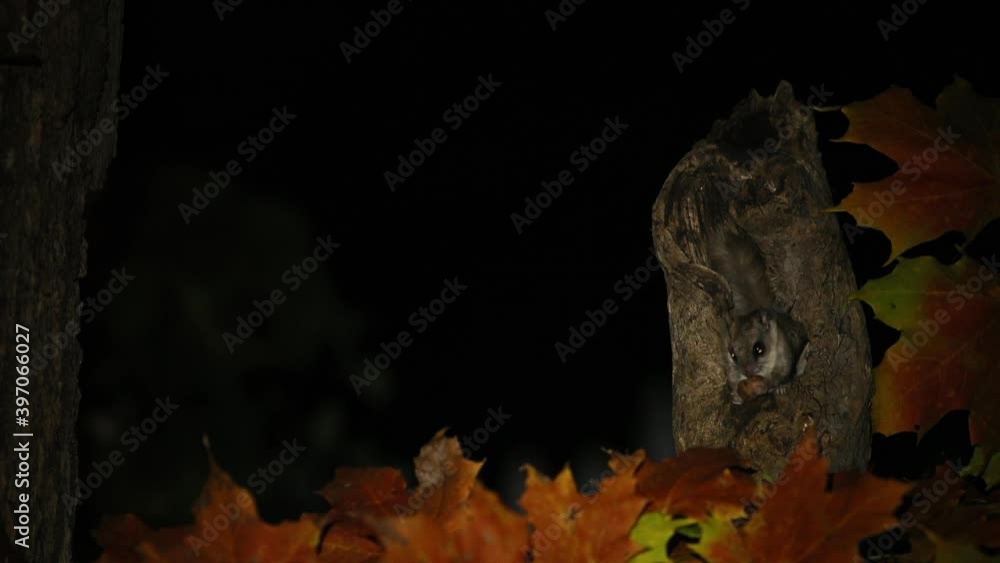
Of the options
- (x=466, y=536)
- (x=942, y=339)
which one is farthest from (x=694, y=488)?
(x=942, y=339)

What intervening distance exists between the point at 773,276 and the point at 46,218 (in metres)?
0.89

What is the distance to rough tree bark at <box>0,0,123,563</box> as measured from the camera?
1.09 meters

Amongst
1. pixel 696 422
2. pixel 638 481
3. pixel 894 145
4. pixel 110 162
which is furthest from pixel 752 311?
pixel 110 162

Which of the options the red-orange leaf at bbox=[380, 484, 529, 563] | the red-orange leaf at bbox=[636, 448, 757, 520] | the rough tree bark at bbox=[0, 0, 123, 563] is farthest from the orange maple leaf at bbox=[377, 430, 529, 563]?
the rough tree bark at bbox=[0, 0, 123, 563]

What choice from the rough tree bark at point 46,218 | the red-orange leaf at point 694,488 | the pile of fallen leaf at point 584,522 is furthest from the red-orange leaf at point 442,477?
the rough tree bark at point 46,218

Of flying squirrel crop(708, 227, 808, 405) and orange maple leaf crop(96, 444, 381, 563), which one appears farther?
flying squirrel crop(708, 227, 808, 405)

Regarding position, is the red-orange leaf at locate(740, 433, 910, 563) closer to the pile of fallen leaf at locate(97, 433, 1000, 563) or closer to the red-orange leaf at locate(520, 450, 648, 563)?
the pile of fallen leaf at locate(97, 433, 1000, 563)

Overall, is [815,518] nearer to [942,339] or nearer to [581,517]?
[581,517]

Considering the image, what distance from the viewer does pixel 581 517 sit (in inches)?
33.4

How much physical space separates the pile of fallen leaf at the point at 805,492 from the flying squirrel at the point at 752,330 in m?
0.13

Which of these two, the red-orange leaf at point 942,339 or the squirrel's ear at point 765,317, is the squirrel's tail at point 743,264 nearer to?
the squirrel's ear at point 765,317

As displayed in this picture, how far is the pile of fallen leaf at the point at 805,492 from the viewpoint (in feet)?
2.79

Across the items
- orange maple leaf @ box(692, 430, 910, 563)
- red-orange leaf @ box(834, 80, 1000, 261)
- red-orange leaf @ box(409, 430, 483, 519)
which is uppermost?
red-orange leaf @ box(834, 80, 1000, 261)

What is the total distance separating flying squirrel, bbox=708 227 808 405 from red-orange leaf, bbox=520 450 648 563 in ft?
1.56
